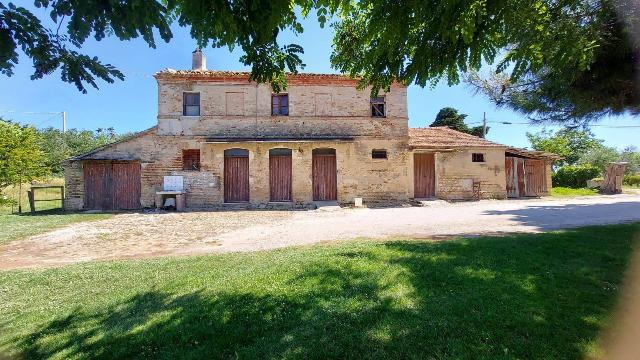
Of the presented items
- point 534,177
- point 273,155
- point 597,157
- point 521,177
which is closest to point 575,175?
point 534,177

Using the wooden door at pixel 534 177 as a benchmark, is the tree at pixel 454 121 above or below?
above

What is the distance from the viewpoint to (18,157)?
13414mm

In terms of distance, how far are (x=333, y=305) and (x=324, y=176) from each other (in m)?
13.6

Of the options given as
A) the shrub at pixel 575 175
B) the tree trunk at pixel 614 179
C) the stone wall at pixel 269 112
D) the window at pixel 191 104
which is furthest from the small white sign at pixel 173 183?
the shrub at pixel 575 175

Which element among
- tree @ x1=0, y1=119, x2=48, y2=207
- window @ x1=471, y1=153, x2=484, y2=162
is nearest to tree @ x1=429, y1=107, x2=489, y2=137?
window @ x1=471, y1=153, x2=484, y2=162

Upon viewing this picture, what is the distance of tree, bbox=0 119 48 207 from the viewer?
13.1m

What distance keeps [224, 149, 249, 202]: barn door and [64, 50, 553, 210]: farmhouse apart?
5 centimetres

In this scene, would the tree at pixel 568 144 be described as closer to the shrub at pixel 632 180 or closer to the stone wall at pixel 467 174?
the shrub at pixel 632 180

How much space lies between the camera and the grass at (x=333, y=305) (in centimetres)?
291

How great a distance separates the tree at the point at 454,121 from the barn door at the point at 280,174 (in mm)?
22997

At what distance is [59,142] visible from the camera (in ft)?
125

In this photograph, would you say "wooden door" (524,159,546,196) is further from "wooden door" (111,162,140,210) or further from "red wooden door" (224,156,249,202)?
"wooden door" (111,162,140,210)

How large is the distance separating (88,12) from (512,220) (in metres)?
11.1

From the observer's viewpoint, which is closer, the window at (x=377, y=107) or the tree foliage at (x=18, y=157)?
the tree foliage at (x=18, y=157)
